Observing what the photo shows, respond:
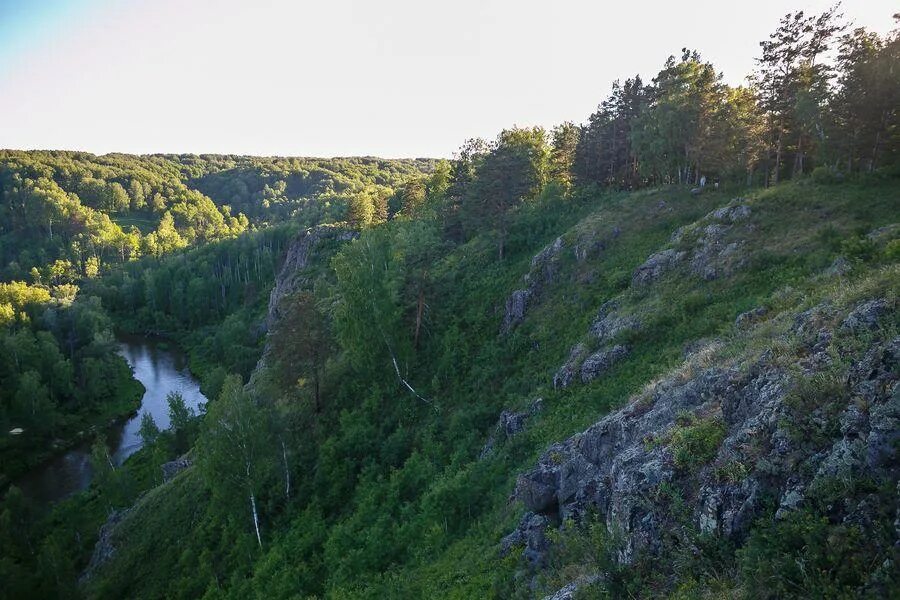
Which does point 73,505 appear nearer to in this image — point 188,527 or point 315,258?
point 188,527

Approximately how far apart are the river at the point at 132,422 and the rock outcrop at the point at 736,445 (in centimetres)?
5533

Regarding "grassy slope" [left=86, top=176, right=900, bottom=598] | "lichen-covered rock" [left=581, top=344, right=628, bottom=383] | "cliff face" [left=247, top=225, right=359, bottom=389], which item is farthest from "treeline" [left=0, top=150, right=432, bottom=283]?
"lichen-covered rock" [left=581, top=344, right=628, bottom=383]

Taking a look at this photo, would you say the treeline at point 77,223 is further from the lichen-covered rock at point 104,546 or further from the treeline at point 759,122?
the treeline at point 759,122

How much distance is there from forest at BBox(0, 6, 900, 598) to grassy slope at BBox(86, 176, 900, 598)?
16cm

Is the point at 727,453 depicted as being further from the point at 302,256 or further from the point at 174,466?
the point at 302,256

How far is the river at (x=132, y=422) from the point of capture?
48.5 metres

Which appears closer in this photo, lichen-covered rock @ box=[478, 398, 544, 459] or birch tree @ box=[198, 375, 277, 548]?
lichen-covered rock @ box=[478, 398, 544, 459]

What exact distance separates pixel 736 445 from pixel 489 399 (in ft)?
61.0

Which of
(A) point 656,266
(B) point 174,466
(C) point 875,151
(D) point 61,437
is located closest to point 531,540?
(A) point 656,266

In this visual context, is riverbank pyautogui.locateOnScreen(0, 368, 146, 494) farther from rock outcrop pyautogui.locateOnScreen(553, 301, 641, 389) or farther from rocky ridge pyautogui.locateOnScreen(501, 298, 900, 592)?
rocky ridge pyautogui.locateOnScreen(501, 298, 900, 592)

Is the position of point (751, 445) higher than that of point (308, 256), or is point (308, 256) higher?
point (751, 445)

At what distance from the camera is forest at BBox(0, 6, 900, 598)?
29.1 feet

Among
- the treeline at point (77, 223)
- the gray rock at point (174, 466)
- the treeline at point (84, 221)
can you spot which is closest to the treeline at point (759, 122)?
the gray rock at point (174, 466)

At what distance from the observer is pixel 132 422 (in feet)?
207
